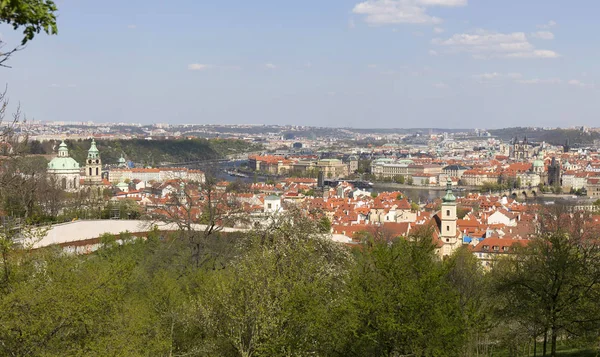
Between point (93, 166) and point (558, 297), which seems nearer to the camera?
point (558, 297)

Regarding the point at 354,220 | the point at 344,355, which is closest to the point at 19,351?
the point at 344,355

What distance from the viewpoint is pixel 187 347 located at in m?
10.3

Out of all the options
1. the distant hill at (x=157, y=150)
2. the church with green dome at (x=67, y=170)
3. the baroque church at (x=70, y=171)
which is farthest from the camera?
the distant hill at (x=157, y=150)

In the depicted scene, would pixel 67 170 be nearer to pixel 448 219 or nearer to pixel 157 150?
pixel 448 219

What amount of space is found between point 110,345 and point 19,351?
0.96 metres

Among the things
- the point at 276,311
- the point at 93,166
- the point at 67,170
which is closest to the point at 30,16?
the point at 276,311

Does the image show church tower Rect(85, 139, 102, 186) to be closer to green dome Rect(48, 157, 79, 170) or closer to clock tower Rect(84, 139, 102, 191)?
clock tower Rect(84, 139, 102, 191)

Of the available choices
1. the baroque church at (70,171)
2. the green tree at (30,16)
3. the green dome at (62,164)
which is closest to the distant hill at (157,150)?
the baroque church at (70,171)

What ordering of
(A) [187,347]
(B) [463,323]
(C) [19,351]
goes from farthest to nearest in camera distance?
(A) [187,347] < (B) [463,323] < (C) [19,351]

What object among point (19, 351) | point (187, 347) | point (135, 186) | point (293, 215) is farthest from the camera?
point (135, 186)

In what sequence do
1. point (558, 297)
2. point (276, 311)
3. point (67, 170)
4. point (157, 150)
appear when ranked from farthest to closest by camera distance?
1. point (157, 150)
2. point (67, 170)
3. point (558, 297)
4. point (276, 311)

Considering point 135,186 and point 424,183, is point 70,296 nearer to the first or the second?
point 135,186

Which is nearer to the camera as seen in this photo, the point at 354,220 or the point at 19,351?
the point at 19,351

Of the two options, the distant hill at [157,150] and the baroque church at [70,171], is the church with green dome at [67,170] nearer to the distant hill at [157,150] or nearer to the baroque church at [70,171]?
the baroque church at [70,171]
